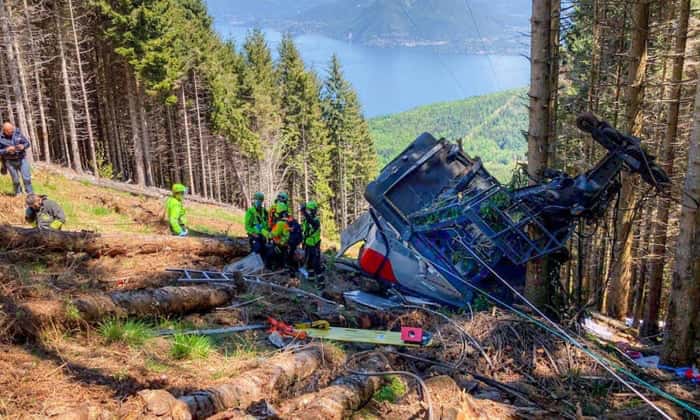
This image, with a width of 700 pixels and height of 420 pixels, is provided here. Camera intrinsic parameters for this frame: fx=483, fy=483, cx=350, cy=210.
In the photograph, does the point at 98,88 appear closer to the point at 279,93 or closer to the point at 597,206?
the point at 279,93

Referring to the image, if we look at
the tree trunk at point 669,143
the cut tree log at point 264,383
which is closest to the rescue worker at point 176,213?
the cut tree log at point 264,383

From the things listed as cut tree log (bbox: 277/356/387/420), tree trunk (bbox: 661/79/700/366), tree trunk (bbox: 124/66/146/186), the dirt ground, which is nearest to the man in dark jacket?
the dirt ground

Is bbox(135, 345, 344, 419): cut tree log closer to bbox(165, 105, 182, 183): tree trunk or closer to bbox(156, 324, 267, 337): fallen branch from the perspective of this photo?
bbox(156, 324, 267, 337): fallen branch

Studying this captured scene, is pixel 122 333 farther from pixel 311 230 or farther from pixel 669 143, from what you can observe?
pixel 669 143

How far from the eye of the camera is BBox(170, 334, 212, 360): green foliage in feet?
17.0

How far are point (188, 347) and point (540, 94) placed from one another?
5.74 metres

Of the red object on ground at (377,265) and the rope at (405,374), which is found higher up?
the rope at (405,374)

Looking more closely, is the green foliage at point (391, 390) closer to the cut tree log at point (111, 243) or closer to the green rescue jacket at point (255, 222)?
the green rescue jacket at point (255, 222)

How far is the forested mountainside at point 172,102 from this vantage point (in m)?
28.0

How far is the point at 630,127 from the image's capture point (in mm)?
10594

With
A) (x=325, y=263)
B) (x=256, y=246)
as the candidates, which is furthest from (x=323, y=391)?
(x=325, y=263)

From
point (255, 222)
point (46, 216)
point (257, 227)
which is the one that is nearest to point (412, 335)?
point (257, 227)

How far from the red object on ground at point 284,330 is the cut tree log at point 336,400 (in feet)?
5.38

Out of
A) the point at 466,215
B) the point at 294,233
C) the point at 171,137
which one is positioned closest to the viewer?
the point at 466,215
